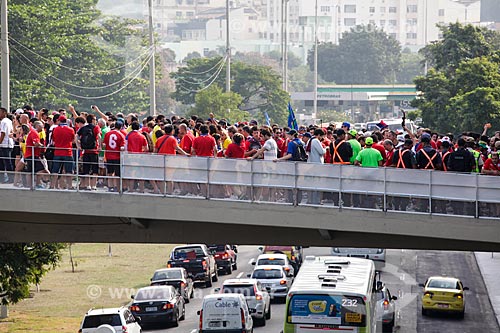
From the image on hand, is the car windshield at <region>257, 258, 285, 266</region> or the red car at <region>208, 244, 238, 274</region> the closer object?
the car windshield at <region>257, 258, 285, 266</region>

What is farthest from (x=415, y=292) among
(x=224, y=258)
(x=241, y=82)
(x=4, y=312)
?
(x=241, y=82)

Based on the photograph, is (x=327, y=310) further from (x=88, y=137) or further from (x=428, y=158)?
(x=88, y=137)

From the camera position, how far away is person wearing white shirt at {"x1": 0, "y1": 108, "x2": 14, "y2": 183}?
29.2 m

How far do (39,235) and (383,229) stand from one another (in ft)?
31.2

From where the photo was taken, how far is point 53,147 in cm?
2906

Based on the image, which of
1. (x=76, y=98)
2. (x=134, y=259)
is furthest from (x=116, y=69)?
(x=134, y=259)

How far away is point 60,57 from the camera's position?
92.8 meters

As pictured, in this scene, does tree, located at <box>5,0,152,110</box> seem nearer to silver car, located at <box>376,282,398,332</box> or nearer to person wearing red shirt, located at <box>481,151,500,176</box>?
silver car, located at <box>376,282,398,332</box>

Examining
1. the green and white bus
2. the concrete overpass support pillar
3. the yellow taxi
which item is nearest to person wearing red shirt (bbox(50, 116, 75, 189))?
the green and white bus

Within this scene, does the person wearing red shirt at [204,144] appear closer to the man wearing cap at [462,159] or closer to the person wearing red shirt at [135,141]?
the person wearing red shirt at [135,141]

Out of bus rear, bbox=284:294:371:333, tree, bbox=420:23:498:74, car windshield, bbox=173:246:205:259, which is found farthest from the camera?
tree, bbox=420:23:498:74

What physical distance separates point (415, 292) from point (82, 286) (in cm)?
1466

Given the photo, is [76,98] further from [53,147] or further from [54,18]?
[53,147]

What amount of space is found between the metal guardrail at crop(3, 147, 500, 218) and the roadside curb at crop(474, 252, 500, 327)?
1908 cm
